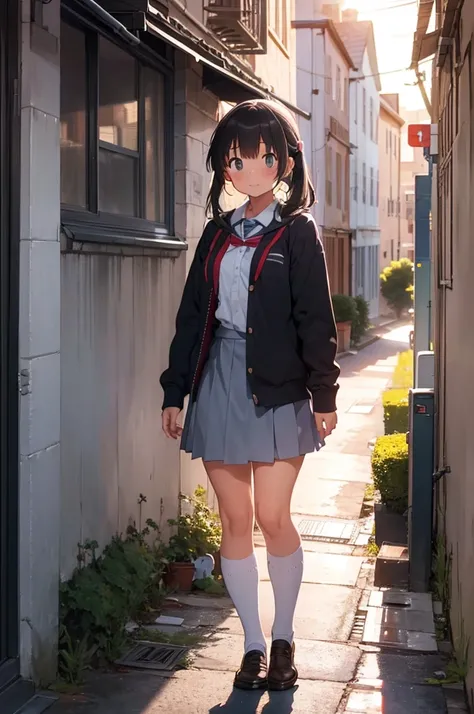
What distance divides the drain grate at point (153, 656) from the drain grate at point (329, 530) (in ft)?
10.6

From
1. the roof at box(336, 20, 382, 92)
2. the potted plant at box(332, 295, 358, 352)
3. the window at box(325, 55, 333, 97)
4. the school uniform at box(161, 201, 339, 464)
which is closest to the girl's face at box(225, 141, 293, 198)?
the school uniform at box(161, 201, 339, 464)

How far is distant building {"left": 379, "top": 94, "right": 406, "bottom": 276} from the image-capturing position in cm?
4822

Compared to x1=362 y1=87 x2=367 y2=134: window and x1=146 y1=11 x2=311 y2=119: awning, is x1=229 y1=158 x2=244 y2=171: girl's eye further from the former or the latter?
x1=362 y1=87 x2=367 y2=134: window

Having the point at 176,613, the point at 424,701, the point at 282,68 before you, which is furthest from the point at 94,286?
the point at 282,68

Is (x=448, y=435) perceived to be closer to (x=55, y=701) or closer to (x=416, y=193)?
(x=55, y=701)

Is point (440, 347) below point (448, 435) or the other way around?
the other way around

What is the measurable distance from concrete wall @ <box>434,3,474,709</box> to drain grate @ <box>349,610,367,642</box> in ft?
1.56

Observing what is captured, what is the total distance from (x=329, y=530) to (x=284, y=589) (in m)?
3.98

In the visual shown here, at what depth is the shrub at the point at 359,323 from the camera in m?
28.6

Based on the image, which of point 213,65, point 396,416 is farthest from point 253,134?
point 396,416

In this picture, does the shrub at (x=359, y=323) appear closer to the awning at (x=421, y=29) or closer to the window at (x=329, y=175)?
the window at (x=329, y=175)

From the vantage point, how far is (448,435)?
5559 mm

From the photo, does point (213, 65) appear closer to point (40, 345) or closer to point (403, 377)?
point (40, 345)

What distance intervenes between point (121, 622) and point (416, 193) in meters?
6.44
